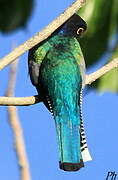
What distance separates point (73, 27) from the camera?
3432 mm

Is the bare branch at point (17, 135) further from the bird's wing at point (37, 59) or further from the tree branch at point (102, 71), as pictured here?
the bird's wing at point (37, 59)

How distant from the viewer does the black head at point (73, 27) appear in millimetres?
3345

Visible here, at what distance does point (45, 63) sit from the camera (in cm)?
305

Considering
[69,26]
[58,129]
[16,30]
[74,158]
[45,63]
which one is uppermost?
[69,26]

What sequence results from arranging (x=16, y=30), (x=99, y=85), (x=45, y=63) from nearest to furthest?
(x=16, y=30)
(x=99, y=85)
(x=45, y=63)

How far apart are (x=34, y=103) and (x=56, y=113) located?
24 cm

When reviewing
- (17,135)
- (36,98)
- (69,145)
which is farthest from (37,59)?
(17,135)

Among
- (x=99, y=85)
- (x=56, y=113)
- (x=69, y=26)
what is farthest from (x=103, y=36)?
(x=69, y=26)

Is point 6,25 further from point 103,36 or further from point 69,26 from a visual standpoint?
point 69,26

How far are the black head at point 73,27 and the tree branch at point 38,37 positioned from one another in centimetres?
85

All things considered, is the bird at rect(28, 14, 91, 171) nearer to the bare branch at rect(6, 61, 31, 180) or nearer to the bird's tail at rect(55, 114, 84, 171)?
the bird's tail at rect(55, 114, 84, 171)

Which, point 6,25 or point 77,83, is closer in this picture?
point 6,25

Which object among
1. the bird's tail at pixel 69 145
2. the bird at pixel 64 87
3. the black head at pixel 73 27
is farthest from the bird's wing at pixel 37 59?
the bird's tail at pixel 69 145

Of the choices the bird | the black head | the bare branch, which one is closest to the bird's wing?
the bird
